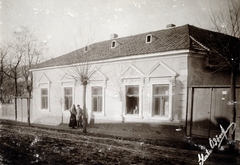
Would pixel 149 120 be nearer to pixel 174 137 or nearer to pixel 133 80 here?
pixel 174 137

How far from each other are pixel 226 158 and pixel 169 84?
460cm

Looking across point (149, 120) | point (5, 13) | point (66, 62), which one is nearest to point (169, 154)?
point (149, 120)

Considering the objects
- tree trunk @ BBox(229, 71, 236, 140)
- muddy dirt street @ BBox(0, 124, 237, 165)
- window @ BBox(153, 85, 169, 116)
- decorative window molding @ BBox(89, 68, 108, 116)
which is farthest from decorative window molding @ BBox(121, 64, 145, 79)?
tree trunk @ BBox(229, 71, 236, 140)

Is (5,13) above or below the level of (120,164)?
above

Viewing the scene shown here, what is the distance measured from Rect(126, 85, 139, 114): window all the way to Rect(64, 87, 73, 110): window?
4583mm

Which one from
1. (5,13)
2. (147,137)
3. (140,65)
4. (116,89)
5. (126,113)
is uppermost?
(5,13)

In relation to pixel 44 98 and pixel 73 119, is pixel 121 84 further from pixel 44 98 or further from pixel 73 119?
pixel 44 98

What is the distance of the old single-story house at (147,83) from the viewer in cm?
916

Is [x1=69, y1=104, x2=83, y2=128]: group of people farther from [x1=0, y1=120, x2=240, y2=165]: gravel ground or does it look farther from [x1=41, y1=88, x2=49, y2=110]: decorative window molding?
[x1=0, y1=120, x2=240, y2=165]: gravel ground

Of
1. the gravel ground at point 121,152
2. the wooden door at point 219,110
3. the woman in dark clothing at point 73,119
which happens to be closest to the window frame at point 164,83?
the gravel ground at point 121,152

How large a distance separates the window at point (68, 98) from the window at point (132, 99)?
458 centimetres

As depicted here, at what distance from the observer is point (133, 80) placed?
11633 millimetres

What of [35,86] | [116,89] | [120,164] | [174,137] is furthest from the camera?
[35,86]

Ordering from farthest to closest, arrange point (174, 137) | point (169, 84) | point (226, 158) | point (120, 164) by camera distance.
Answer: point (169, 84), point (174, 137), point (226, 158), point (120, 164)
